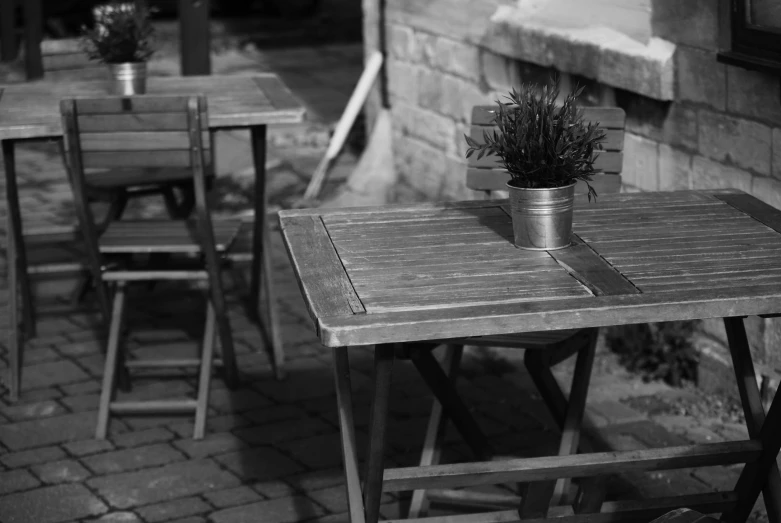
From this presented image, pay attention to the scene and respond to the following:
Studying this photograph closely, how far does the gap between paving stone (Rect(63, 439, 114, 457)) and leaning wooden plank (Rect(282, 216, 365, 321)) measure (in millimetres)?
1415

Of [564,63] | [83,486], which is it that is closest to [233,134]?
[564,63]

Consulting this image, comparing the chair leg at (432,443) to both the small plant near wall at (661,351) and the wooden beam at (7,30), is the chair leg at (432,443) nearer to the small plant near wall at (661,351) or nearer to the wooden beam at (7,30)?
the small plant near wall at (661,351)

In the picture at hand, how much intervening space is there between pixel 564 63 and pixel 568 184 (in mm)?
2496

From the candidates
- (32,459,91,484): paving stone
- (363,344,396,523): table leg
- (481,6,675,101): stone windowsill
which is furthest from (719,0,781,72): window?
(32,459,91,484): paving stone

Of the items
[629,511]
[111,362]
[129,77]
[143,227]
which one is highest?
[129,77]

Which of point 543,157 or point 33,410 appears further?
point 33,410

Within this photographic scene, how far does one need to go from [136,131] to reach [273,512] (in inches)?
55.6

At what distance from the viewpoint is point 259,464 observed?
3936mm

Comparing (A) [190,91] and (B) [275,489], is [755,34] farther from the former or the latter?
→ (A) [190,91]

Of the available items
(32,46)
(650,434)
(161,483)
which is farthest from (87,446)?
(32,46)

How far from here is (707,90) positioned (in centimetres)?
425

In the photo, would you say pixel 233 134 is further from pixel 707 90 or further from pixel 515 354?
pixel 707 90

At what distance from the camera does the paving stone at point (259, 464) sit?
3.86 m

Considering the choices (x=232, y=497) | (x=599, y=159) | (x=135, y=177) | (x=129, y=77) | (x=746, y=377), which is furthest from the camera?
(x=135, y=177)
